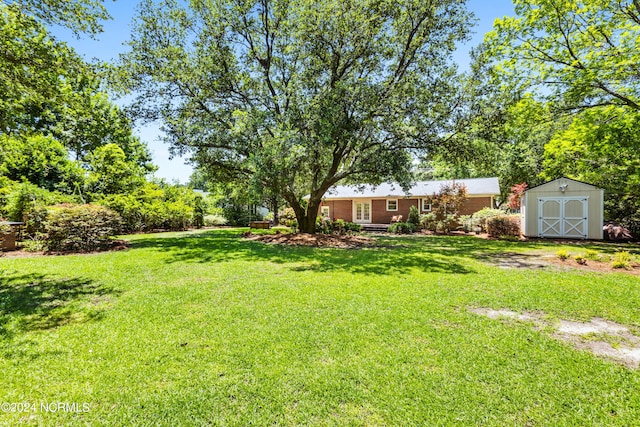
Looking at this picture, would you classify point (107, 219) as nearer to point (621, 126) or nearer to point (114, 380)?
point (114, 380)

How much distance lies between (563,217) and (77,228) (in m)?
20.9

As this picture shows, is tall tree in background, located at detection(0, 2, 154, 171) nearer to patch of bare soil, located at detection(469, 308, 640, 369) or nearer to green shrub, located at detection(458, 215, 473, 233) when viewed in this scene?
patch of bare soil, located at detection(469, 308, 640, 369)

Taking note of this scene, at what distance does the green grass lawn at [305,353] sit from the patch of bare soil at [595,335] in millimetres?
222

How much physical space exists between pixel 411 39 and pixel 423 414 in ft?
44.7

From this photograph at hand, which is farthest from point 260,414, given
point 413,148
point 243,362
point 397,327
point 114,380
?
point 413,148

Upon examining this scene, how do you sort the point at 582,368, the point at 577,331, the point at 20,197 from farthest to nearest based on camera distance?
the point at 20,197
the point at 577,331
the point at 582,368

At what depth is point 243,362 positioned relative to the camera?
123 inches

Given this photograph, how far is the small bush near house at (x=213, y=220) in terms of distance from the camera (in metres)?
25.0

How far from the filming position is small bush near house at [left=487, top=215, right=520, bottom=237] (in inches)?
613

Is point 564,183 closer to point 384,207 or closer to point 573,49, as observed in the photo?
point 573,49

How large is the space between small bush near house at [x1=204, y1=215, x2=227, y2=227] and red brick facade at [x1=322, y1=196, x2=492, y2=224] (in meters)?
9.05

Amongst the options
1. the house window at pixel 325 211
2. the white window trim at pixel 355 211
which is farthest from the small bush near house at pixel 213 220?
the white window trim at pixel 355 211

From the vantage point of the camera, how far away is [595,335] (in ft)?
12.7

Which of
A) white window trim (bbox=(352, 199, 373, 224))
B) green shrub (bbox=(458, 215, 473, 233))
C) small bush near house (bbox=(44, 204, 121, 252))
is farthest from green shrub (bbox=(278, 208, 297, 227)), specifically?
small bush near house (bbox=(44, 204, 121, 252))
